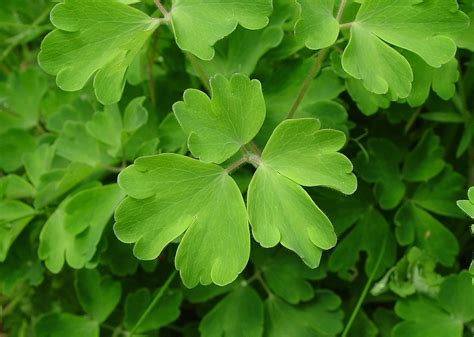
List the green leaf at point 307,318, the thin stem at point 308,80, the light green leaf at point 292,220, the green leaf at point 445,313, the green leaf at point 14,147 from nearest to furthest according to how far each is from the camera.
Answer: the light green leaf at point 292,220 → the thin stem at point 308,80 → the green leaf at point 445,313 → the green leaf at point 307,318 → the green leaf at point 14,147

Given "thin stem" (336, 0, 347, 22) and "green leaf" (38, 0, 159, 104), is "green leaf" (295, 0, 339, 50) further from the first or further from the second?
"green leaf" (38, 0, 159, 104)

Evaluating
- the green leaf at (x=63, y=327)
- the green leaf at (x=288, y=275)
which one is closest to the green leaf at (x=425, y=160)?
the green leaf at (x=288, y=275)

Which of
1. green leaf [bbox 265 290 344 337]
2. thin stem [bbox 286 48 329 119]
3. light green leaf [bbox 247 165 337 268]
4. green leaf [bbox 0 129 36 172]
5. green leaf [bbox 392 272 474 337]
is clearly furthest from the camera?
green leaf [bbox 0 129 36 172]

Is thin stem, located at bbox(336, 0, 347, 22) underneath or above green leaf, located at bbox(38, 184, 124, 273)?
above

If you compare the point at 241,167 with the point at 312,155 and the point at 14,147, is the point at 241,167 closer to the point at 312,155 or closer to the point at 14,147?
the point at 312,155

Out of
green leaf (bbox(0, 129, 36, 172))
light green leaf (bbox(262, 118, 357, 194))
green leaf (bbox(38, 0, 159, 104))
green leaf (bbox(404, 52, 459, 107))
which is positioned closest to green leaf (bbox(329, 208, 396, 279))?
green leaf (bbox(404, 52, 459, 107))

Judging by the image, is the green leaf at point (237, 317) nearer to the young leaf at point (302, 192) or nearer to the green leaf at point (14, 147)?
the young leaf at point (302, 192)

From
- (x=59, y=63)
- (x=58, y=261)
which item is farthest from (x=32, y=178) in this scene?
(x=59, y=63)
